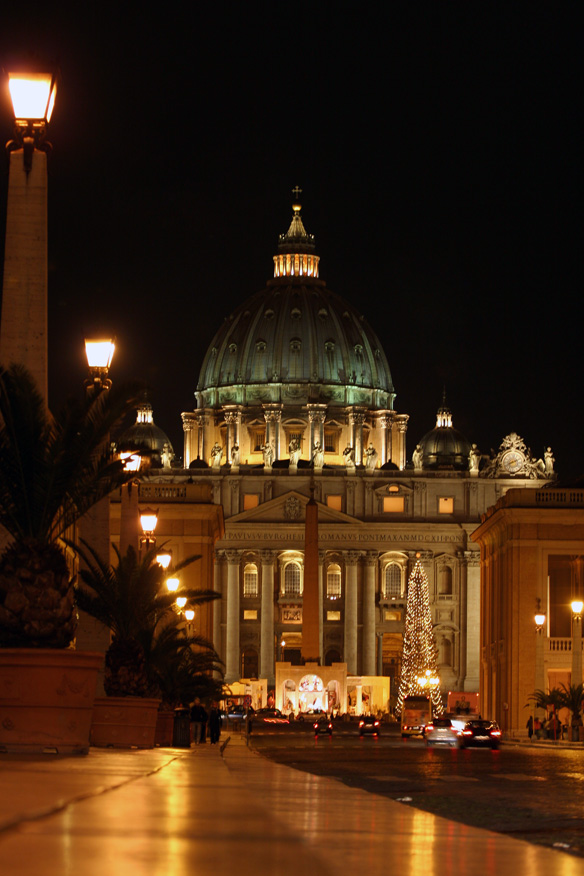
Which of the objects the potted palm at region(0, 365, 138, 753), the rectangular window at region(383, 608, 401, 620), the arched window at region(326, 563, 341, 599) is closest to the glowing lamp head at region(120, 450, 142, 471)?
the potted palm at region(0, 365, 138, 753)

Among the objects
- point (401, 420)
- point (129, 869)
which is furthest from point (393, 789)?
point (401, 420)

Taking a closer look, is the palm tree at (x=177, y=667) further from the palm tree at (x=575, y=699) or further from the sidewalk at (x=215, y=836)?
the sidewalk at (x=215, y=836)

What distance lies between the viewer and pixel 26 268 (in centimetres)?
1995

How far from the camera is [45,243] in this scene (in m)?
20.0

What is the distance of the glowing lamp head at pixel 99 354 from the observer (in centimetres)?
2658

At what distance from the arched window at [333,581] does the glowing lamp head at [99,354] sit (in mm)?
120966

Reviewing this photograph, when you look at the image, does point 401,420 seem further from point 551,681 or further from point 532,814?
point 532,814

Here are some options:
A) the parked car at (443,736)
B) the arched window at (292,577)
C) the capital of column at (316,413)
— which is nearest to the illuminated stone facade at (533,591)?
the parked car at (443,736)

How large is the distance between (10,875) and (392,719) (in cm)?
10696

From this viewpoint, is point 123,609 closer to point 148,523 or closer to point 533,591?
point 148,523

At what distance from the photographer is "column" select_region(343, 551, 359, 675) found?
472 feet

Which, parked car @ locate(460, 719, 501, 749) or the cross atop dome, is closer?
parked car @ locate(460, 719, 501, 749)

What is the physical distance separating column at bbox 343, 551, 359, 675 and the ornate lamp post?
12500 centimetres

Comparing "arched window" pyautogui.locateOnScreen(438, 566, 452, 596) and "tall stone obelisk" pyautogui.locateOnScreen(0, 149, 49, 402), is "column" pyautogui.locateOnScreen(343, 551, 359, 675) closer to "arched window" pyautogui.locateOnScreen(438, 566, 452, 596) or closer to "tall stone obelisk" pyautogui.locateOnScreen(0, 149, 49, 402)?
"arched window" pyautogui.locateOnScreen(438, 566, 452, 596)
